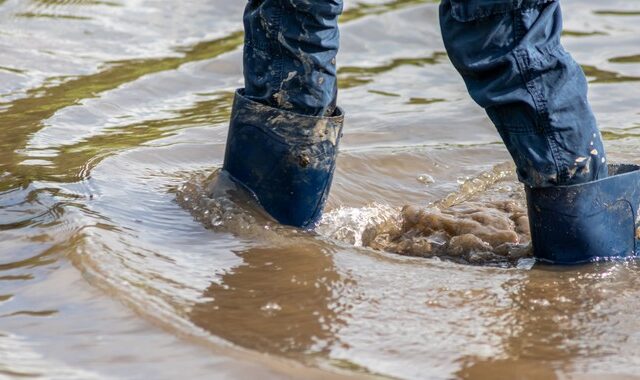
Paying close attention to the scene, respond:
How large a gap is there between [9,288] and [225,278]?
46 cm

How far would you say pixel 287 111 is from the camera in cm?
289

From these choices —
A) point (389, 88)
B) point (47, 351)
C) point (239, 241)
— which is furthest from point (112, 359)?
point (389, 88)

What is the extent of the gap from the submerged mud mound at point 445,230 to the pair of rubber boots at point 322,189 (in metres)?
0.11

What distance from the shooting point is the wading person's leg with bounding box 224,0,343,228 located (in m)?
2.85

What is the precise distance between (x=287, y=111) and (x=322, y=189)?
232 mm

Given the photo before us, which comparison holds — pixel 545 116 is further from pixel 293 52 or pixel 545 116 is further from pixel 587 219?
pixel 293 52

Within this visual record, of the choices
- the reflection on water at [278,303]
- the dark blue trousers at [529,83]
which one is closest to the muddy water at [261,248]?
the reflection on water at [278,303]

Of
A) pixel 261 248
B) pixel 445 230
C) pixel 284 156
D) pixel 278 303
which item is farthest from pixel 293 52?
pixel 278 303

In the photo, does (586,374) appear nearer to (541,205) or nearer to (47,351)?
(541,205)

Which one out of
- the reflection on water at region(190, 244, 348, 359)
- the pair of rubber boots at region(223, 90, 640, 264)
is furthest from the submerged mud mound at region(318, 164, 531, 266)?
the reflection on water at region(190, 244, 348, 359)

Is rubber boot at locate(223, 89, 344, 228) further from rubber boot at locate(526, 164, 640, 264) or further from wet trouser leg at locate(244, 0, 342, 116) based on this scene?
rubber boot at locate(526, 164, 640, 264)

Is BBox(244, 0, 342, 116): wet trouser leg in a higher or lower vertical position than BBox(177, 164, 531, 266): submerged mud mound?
higher

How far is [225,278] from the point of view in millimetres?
2531

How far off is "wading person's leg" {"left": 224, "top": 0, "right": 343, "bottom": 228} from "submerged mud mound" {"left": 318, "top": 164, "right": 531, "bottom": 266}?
157 millimetres
